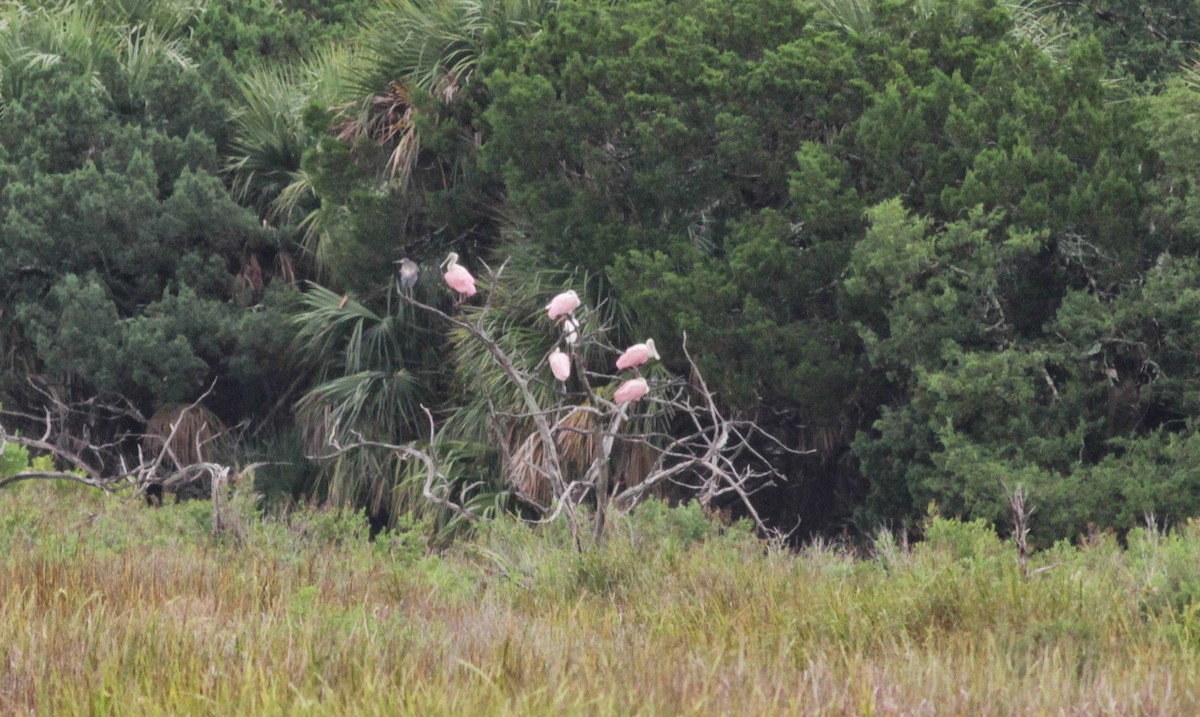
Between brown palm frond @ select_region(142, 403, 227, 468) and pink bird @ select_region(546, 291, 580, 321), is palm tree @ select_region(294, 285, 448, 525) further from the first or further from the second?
pink bird @ select_region(546, 291, 580, 321)

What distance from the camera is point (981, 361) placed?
1029 cm

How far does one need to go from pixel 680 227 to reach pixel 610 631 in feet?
26.1

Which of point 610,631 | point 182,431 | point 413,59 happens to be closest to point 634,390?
point 610,631

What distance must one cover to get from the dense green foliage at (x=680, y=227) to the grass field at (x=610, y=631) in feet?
13.4

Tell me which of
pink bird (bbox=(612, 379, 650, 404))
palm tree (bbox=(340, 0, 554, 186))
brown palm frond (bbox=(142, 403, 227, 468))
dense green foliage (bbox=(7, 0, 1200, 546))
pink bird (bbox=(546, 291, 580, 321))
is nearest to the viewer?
pink bird (bbox=(546, 291, 580, 321))

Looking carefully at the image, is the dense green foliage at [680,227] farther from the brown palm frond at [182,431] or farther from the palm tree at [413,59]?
the brown palm frond at [182,431]

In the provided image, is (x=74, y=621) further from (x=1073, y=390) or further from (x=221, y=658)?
(x=1073, y=390)

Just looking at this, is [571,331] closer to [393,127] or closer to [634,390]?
[634,390]

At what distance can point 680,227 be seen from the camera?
12484 mm

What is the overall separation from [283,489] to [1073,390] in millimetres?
7069

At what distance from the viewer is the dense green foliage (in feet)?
34.4

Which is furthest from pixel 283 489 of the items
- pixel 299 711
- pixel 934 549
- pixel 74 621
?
pixel 299 711

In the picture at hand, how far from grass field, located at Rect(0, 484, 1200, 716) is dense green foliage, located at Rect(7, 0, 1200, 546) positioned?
4.09 metres

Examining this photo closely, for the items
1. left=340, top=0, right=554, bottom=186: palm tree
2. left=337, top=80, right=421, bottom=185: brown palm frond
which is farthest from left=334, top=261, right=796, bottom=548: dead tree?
left=340, top=0, right=554, bottom=186: palm tree
